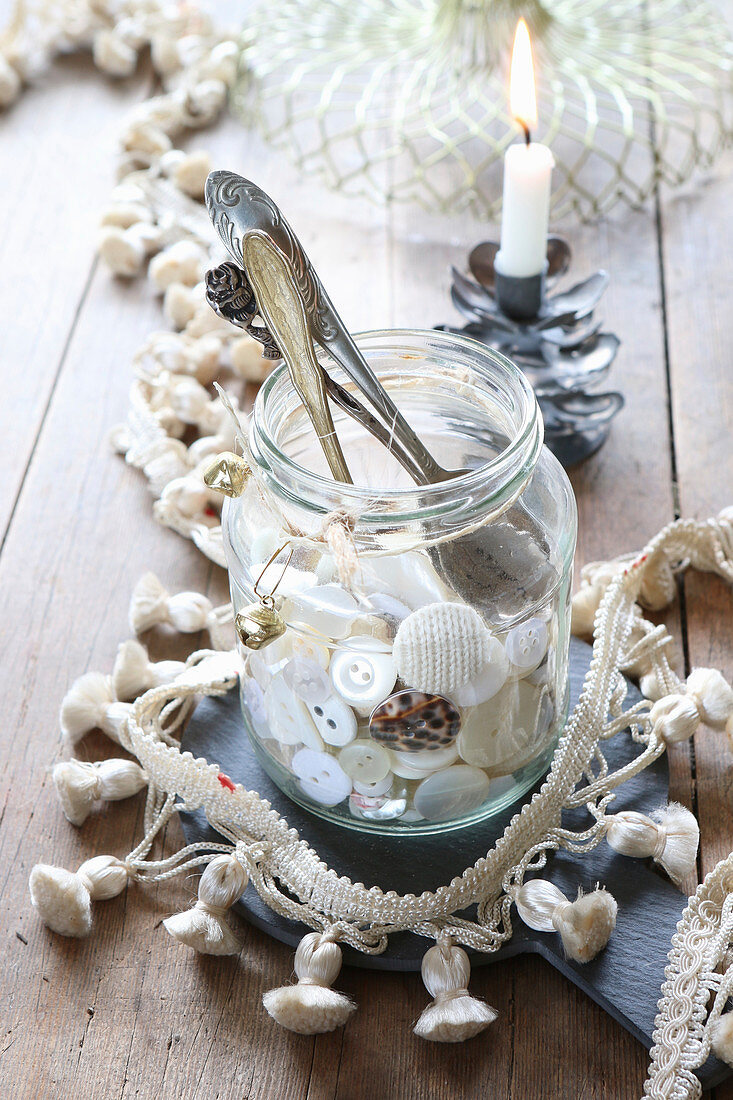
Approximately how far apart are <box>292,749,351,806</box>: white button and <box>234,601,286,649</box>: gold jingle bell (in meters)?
0.07

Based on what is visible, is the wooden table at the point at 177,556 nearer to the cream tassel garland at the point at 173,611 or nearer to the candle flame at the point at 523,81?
the cream tassel garland at the point at 173,611

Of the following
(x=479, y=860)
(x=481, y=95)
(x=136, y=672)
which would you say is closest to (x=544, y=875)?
(x=479, y=860)

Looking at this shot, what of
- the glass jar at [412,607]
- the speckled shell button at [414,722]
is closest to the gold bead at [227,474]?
the glass jar at [412,607]

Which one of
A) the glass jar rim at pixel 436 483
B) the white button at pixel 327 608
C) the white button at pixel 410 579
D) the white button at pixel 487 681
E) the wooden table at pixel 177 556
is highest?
the glass jar rim at pixel 436 483

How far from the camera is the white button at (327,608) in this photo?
490 mm

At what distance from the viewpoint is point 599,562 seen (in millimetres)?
688

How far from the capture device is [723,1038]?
17.5 inches

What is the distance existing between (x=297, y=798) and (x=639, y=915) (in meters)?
0.17

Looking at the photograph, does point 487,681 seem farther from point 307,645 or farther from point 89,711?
point 89,711

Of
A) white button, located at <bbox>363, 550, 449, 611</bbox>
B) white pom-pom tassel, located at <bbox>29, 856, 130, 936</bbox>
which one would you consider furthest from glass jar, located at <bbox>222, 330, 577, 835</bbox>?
white pom-pom tassel, located at <bbox>29, 856, 130, 936</bbox>

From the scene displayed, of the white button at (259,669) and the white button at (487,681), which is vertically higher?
the white button at (487,681)

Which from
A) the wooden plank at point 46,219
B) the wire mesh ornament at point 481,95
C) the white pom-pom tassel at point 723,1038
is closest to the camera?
the white pom-pom tassel at point 723,1038

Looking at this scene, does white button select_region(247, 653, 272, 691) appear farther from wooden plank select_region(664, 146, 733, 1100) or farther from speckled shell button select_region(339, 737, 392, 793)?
wooden plank select_region(664, 146, 733, 1100)

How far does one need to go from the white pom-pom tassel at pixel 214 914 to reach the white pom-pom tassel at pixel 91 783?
78mm
